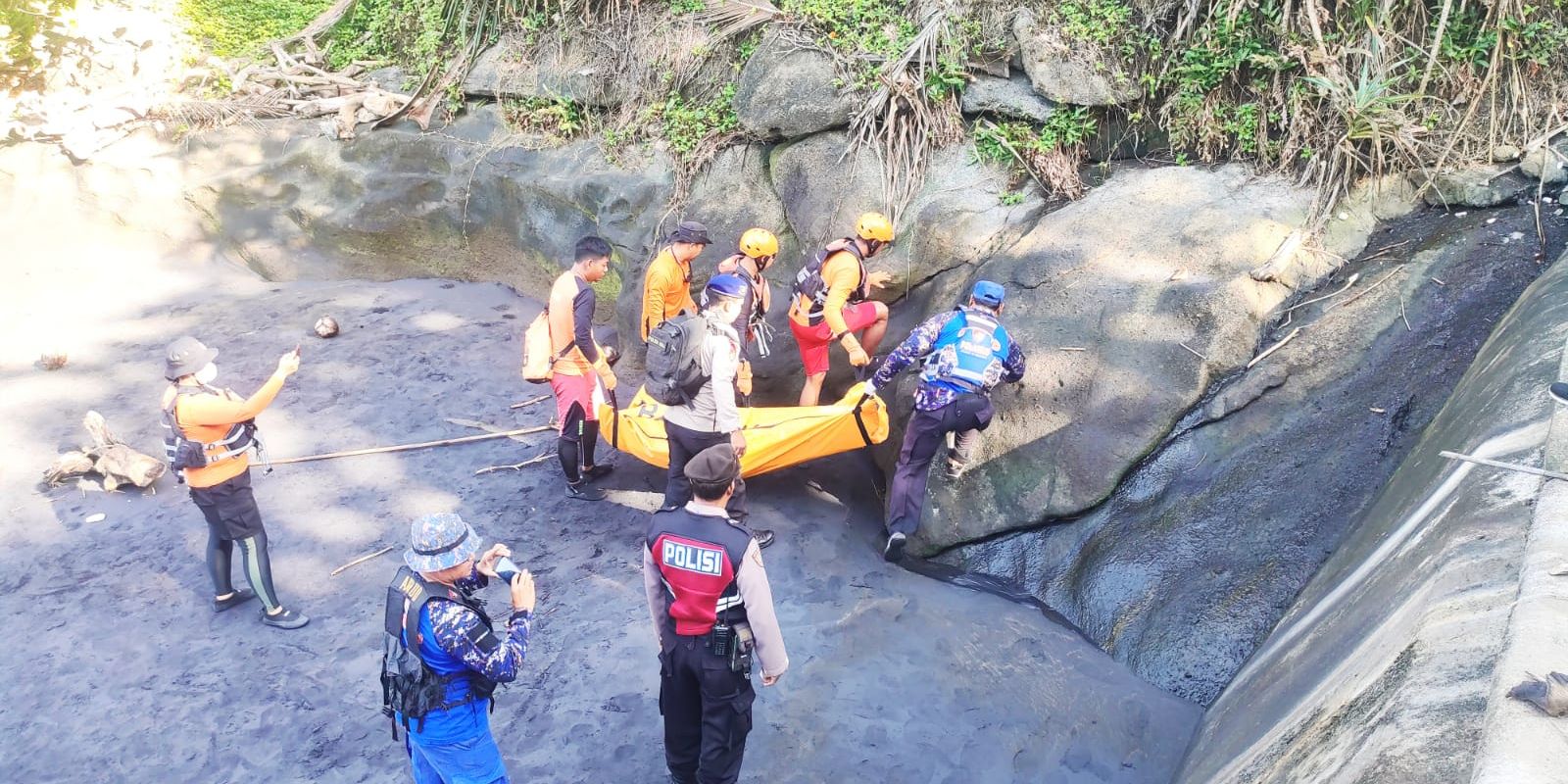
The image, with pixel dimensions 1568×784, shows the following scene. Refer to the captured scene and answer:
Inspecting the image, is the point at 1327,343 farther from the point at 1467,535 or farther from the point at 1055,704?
the point at 1467,535

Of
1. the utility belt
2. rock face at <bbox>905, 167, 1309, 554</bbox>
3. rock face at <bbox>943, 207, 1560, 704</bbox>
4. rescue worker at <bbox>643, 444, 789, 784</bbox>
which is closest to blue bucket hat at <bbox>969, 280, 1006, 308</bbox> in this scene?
rock face at <bbox>905, 167, 1309, 554</bbox>

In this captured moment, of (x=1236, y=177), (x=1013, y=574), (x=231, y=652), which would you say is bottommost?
(x=1013, y=574)

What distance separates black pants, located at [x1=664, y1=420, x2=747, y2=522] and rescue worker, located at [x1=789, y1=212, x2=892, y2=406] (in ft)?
4.36

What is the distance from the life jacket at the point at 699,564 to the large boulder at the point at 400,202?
5596 millimetres

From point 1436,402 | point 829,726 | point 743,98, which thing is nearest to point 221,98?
point 743,98

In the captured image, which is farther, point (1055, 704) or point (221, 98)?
point (221, 98)

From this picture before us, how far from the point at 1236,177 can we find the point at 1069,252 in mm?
1260

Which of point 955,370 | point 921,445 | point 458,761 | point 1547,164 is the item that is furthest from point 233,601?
point 1547,164

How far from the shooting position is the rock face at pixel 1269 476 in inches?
196

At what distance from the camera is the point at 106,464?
6605 mm

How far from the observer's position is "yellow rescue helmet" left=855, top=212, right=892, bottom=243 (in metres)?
6.67

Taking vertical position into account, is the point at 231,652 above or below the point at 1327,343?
below

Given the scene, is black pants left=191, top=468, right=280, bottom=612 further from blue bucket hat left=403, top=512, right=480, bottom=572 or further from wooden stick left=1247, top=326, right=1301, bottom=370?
wooden stick left=1247, top=326, right=1301, bottom=370

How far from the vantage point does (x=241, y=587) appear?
223 inches
